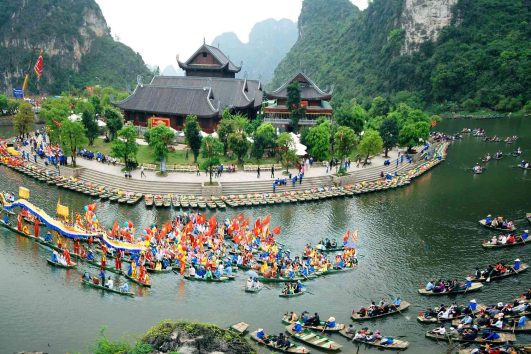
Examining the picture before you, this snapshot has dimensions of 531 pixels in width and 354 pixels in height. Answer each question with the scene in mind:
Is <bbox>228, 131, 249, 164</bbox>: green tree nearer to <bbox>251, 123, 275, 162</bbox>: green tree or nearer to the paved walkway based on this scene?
<bbox>251, 123, 275, 162</bbox>: green tree

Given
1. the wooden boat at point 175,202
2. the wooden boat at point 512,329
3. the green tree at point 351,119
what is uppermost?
the green tree at point 351,119

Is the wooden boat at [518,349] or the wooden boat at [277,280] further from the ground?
the wooden boat at [277,280]

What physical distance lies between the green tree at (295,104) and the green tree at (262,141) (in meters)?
11.6

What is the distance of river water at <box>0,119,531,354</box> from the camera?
27.1m

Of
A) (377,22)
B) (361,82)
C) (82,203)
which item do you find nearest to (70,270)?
(82,203)

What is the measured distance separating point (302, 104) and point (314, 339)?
49.4 meters

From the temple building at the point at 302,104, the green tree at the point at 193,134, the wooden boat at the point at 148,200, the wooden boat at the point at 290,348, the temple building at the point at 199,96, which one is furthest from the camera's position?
the temple building at the point at 302,104

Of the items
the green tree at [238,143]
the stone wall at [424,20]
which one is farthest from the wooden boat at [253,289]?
the stone wall at [424,20]

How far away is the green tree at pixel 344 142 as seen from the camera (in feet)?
174

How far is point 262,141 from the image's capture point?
5488 cm

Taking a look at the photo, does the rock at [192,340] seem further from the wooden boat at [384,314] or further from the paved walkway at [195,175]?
the paved walkway at [195,175]

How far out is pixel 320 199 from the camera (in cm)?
4800

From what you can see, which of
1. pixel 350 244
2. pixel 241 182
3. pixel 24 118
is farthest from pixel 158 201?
pixel 24 118

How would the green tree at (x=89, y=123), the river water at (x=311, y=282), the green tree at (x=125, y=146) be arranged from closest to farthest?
the river water at (x=311, y=282) → the green tree at (x=125, y=146) → the green tree at (x=89, y=123)
